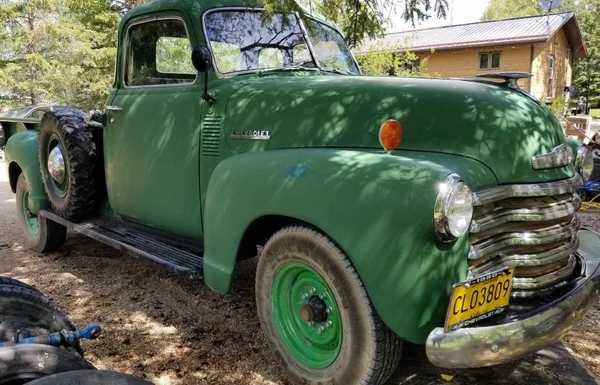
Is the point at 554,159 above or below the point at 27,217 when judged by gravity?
above

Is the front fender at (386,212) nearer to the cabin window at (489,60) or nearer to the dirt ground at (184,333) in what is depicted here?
the dirt ground at (184,333)

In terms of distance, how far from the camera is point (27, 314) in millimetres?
2123

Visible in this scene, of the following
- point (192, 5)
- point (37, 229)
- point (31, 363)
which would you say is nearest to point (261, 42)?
point (192, 5)

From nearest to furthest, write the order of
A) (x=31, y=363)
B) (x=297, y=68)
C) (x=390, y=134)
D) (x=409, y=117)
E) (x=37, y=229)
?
(x=31, y=363)
(x=390, y=134)
(x=409, y=117)
(x=297, y=68)
(x=37, y=229)

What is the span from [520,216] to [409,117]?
0.74m

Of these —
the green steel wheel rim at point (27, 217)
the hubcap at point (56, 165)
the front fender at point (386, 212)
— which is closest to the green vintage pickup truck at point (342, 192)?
the front fender at point (386, 212)

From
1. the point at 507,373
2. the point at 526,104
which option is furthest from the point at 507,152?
the point at 507,373

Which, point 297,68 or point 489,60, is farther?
point 489,60

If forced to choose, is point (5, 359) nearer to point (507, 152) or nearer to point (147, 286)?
point (507, 152)

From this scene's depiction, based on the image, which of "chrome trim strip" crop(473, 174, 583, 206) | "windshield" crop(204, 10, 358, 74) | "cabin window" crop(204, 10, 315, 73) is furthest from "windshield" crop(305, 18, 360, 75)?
"chrome trim strip" crop(473, 174, 583, 206)

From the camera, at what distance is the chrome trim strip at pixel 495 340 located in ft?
6.71

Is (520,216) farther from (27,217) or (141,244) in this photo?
(27,217)

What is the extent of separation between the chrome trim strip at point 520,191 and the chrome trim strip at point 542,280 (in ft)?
1.27

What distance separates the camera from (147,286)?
167 inches
